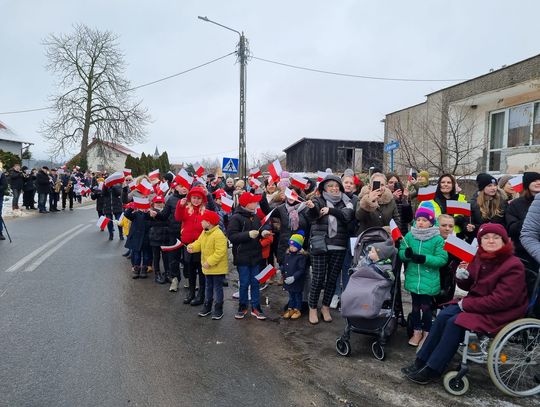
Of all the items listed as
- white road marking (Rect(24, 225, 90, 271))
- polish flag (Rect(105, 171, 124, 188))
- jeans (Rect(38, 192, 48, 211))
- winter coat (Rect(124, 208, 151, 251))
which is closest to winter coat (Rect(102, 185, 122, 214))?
polish flag (Rect(105, 171, 124, 188))

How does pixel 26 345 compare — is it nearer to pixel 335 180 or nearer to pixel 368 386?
pixel 368 386

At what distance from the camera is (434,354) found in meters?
3.67

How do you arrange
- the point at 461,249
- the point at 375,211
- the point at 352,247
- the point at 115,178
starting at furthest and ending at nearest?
1. the point at 115,178
2. the point at 375,211
3. the point at 352,247
4. the point at 461,249

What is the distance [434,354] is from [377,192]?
83.6 inches

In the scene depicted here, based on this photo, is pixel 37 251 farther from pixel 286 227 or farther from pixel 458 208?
pixel 458 208

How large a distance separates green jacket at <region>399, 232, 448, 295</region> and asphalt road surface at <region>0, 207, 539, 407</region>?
28.8 inches

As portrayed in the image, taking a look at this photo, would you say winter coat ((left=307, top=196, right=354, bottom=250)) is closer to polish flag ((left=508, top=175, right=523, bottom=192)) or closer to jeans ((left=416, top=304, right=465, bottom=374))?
jeans ((left=416, top=304, right=465, bottom=374))

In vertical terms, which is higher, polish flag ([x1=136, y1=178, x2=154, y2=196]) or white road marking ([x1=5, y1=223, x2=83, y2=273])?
polish flag ([x1=136, y1=178, x2=154, y2=196])

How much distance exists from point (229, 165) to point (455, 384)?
1294 centimetres

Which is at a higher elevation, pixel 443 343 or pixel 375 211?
pixel 375 211

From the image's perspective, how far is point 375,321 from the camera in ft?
14.0

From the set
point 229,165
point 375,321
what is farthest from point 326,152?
point 375,321

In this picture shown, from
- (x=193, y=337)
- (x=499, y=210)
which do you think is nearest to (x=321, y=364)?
(x=193, y=337)

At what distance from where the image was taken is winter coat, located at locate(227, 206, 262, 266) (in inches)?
216
